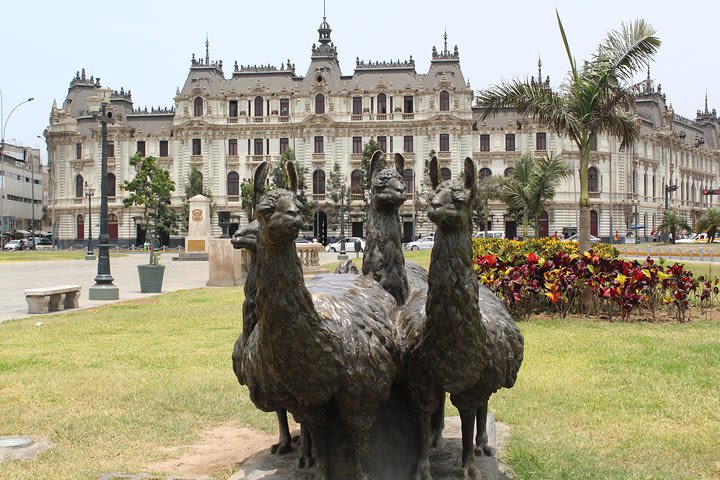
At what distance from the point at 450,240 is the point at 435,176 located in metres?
0.59

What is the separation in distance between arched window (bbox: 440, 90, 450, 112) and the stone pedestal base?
6230 centimetres

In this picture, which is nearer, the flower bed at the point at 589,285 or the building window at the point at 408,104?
the flower bed at the point at 589,285

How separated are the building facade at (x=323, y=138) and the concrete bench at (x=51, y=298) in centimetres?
4791

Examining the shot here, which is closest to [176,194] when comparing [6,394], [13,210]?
[13,210]

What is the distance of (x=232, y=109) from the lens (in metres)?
67.8

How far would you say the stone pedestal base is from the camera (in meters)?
4.24

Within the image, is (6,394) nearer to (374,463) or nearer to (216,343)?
(216,343)

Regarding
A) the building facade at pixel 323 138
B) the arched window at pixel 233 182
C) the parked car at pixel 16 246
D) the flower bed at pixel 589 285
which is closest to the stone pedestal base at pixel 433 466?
the flower bed at pixel 589 285

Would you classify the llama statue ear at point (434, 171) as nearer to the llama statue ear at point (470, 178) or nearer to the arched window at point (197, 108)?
the llama statue ear at point (470, 178)

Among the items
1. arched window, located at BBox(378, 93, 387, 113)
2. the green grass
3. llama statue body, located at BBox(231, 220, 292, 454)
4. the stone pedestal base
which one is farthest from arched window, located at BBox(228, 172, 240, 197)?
llama statue body, located at BBox(231, 220, 292, 454)

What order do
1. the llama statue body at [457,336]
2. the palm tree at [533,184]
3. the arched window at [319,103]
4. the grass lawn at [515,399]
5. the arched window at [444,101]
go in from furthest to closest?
the arched window at [319,103] → the arched window at [444,101] → the palm tree at [533,184] → the grass lawn at [515,399] → the llama statue body at [457,336]

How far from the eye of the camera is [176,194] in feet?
226

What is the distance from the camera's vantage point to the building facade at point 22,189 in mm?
84438

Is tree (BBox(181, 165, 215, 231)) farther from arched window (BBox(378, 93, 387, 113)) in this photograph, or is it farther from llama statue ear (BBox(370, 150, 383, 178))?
llama statue ear (BBox(370, 150, 383, 178))
